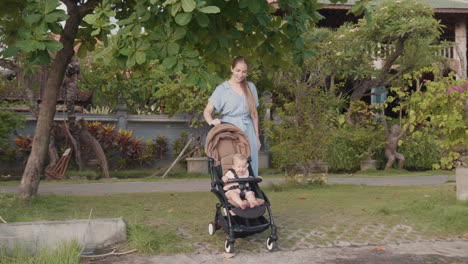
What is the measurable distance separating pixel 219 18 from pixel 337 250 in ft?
10.3

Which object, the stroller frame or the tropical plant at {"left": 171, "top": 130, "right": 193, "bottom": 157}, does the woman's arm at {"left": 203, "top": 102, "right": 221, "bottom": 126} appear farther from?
the tropical plant at {"left": 171, "top": 130, "right": 193, "bottom": 157}

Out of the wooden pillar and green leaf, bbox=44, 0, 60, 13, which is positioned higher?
the wooden pillar

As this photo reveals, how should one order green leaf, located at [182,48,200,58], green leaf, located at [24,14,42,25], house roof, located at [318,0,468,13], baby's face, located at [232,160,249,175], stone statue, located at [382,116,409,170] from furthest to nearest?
house roof, located at [318,0,468,13] → stone statue, located at [382,116,409,170] → baby's face, located at [232,160,249,175] → green leaf, located at [182,48,200,58] → green leaf, located at [24,14,42,25]

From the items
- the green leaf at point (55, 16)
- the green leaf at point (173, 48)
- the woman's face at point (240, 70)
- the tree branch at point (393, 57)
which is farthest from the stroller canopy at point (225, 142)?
the tree branch at point (393, 57)

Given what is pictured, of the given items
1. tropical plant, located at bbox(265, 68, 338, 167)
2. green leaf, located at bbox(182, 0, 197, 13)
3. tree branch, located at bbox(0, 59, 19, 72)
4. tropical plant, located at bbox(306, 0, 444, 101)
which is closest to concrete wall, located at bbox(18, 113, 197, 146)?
tree branch, located at bbox(0, 59, 19, 72)

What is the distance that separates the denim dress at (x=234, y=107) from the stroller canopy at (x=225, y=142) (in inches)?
8.3

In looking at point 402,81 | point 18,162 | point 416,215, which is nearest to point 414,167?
point 402,81

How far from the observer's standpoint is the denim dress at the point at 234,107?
19.2 feet

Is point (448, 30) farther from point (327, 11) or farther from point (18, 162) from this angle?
point (18, 162)

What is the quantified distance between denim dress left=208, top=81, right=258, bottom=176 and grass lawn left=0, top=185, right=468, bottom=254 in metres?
1.00

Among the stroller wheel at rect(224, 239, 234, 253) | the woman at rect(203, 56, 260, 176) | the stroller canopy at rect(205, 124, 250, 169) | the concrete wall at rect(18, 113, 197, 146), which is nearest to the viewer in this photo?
the stroller wheel at rect(224, 239, 234, 253)

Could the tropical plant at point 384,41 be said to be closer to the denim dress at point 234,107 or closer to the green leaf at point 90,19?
the denim dress at point 234,107

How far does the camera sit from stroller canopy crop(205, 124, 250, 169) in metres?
5.59

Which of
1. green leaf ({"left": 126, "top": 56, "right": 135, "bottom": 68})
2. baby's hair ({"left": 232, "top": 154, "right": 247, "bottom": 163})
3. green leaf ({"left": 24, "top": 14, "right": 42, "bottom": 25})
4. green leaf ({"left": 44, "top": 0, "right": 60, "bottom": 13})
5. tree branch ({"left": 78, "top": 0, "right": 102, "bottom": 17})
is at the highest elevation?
tree branch ({"left": 78, "top": 0, "right": 102, "bottom": 17})
